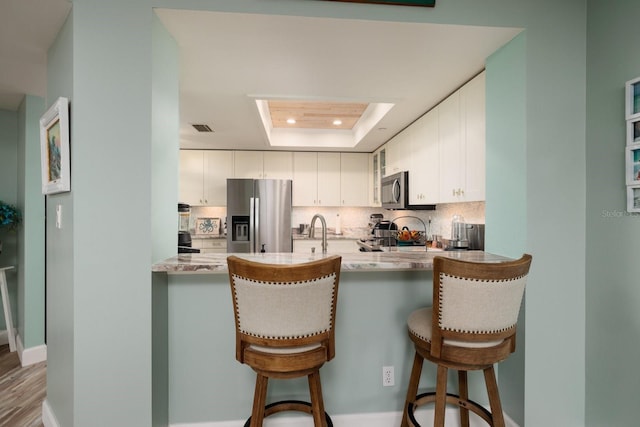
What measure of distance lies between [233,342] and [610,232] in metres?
1.96

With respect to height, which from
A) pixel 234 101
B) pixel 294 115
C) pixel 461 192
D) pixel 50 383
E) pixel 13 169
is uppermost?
pixel 294 115

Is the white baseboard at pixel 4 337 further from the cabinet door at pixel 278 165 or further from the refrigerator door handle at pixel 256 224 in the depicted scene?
the cabinet door at pixel 278 165

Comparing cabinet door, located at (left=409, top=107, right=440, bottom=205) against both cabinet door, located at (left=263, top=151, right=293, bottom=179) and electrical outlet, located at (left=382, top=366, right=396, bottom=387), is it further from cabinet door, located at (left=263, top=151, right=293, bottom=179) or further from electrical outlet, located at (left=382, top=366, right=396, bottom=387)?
cabinet door, located at (left=263, top=151, right=293, bottom=179)

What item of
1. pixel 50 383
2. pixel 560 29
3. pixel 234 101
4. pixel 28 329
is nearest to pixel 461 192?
pixel 560 29

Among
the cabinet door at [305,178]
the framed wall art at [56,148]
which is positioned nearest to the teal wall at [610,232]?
the framed wall art at [56,148]

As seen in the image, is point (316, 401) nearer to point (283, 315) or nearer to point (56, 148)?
point (283, 315)

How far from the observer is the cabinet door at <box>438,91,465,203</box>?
2.35m

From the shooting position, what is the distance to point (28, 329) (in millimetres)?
2609

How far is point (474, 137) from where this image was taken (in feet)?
7.00

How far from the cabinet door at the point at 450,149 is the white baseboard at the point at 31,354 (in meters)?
3.63

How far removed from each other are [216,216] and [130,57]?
3756 mm

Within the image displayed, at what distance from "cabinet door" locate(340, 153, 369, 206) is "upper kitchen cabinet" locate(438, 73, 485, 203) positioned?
7.42 ft

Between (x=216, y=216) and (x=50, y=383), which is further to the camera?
(x=216, y=216)

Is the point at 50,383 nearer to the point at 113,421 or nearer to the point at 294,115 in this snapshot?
the point at 113,421
